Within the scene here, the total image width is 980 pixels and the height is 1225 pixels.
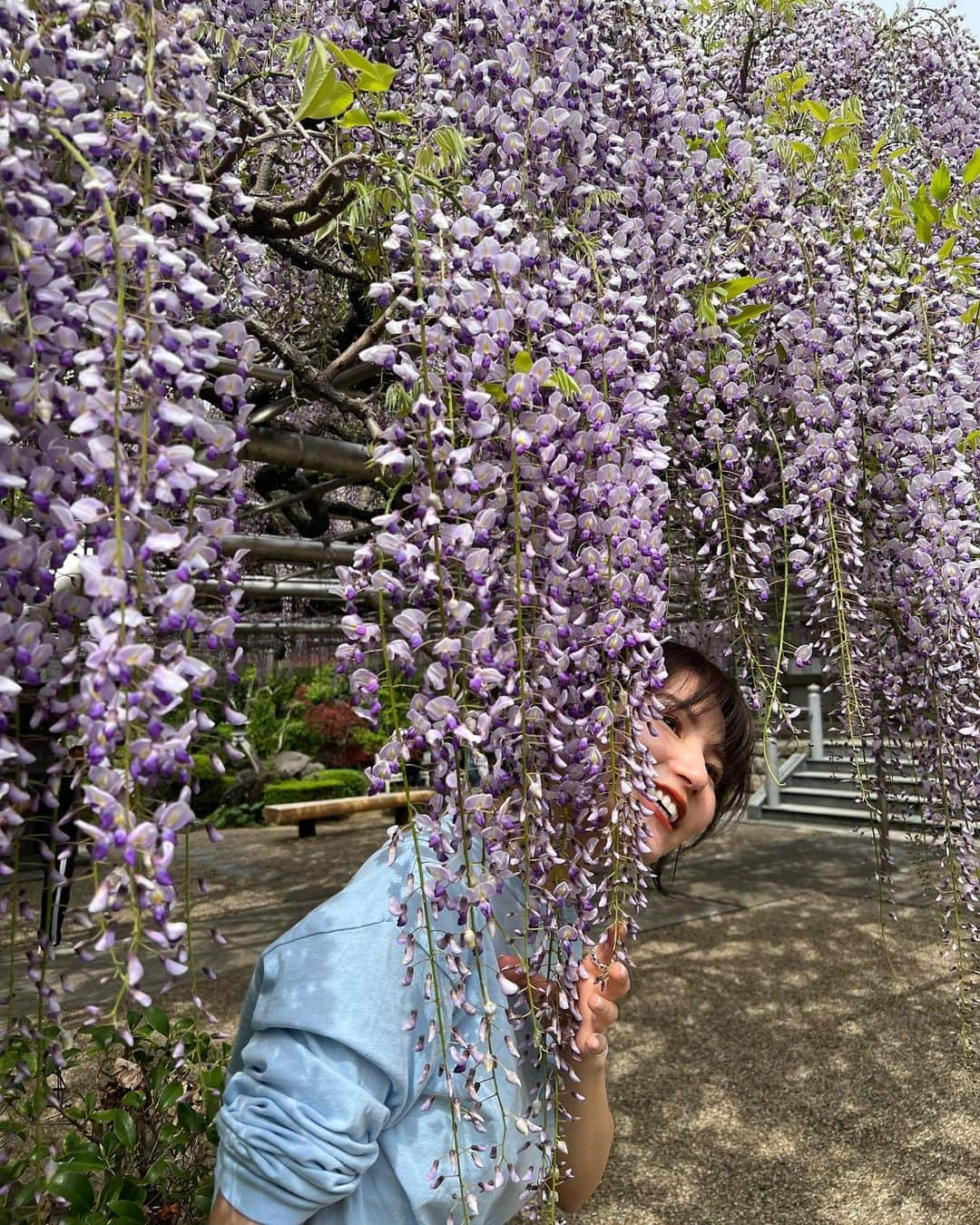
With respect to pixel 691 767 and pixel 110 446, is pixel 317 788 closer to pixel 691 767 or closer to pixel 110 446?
pixel 691 767

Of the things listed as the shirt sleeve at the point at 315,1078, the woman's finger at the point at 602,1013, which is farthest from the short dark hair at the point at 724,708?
the shirt sleeve at the point at 315,1078

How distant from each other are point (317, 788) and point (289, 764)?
838 mm

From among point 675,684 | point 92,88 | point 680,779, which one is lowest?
point 680,779

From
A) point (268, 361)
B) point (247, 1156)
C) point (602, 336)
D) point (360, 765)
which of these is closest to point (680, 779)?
point (602, 336)

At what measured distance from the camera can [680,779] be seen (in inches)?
56.7

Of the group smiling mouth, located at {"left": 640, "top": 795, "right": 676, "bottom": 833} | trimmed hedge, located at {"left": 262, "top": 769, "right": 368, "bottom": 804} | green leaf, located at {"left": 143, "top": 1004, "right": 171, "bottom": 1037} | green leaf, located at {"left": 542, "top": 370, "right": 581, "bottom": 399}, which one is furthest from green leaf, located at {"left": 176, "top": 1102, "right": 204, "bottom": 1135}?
trimmed hedge, located at {"left": 262, "top": 769, "right": 368, "bottom": 804}

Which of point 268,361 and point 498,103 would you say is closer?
point 498,103

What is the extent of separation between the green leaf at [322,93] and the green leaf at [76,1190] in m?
1.56

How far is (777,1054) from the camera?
4734 millimetres

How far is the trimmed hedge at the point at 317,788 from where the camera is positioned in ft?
37.5

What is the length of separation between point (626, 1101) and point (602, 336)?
3936mm

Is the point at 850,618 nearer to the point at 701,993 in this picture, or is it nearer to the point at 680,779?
the point at 680,779

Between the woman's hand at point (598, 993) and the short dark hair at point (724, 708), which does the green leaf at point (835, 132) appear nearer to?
the short dark hair at point (724, 708)

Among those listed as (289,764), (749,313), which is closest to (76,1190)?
(749,313)
